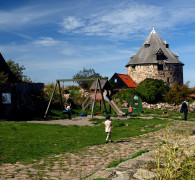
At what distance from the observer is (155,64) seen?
5153 cm

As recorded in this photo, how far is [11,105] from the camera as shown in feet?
72.8

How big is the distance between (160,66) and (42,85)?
96.6 ft

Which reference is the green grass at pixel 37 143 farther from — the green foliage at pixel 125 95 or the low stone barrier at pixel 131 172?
the green foliage at pixel 125 95

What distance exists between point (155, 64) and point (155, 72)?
1539 millimetres

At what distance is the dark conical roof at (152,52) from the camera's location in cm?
5211

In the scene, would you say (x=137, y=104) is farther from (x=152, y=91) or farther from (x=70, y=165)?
(x=70, y=165)

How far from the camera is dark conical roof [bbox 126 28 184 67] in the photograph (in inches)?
2052

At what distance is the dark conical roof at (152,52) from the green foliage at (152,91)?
657cm

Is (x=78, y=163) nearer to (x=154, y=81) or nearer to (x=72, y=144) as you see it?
(x=72, y=144)

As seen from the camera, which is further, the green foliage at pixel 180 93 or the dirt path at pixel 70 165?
the green foliage at pixel 180 93

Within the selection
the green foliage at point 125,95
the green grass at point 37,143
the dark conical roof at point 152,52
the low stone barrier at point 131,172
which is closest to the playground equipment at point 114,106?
the green grass at point 37,143

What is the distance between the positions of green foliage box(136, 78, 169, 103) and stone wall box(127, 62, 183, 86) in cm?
452

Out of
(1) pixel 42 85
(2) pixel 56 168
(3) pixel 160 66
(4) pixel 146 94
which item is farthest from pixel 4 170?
(3) pixel 160 66

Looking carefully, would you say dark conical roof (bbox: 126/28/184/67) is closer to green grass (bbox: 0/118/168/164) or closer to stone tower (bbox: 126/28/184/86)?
stone tower (bbox: 126/28/184/86)
